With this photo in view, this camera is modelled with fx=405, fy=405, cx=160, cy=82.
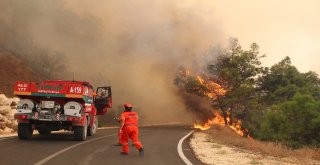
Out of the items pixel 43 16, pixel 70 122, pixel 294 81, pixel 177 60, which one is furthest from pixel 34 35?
pixel 70 122

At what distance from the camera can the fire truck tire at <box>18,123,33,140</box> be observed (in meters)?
15.1

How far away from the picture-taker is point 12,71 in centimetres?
4762

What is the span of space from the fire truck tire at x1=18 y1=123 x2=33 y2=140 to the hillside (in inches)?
1186

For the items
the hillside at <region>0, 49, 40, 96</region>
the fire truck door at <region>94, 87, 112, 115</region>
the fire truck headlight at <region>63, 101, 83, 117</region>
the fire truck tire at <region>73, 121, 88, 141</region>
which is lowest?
the fire truck tire at <region>73, 121, 88, 141</region>

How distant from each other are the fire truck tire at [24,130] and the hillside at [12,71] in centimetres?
3013

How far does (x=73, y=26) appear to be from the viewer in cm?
5519

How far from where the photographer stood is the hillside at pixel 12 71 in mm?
45156

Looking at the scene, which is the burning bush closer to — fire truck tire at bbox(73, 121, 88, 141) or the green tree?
the green tree

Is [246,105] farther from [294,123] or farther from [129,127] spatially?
[129,127]

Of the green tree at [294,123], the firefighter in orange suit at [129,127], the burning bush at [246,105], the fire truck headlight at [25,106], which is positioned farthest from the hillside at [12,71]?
the firefighter in orange suit at [129,127]

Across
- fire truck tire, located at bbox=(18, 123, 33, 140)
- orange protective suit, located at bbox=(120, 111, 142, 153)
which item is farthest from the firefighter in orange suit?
fire truck tire, located at bbox=(18, 123, 33, 140)

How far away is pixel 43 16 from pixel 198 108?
32365mm

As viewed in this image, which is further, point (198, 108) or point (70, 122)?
point (198, 108)

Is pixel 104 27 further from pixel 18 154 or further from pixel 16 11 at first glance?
pixel 18 154
